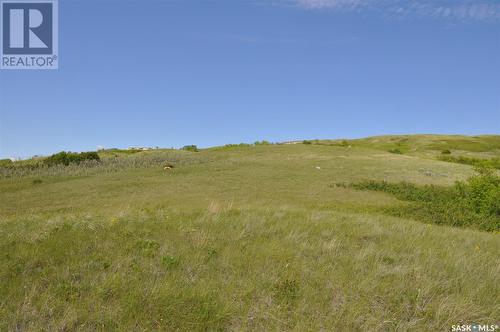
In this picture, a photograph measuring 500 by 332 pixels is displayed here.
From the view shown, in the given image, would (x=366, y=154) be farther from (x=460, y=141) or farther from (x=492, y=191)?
(x=460, y=141)

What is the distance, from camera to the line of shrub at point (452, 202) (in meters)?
16.3

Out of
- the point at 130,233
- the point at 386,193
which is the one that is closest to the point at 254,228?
the point at 130,233

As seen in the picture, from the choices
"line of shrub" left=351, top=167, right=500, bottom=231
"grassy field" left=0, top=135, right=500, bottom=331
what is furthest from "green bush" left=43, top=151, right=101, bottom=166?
"grassy field" left=0, top=135, right=500, bottom=331

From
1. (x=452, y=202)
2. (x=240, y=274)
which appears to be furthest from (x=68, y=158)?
(x=240, y=274)

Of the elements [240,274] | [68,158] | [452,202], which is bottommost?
[452,202]

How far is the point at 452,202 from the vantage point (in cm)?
2159

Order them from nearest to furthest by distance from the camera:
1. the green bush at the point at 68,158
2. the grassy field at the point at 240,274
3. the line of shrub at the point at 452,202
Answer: the grassy field at the point at 240,274, the line of shrub at the point at 452,202, the green bush at the point at 68,158

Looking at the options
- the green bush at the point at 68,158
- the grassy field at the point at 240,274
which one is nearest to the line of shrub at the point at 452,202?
the grassy field at the point at 240,274

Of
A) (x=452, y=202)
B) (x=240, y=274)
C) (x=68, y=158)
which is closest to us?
(x=240, y=274)

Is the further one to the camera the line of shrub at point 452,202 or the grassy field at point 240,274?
the line of shrub at point 452,202

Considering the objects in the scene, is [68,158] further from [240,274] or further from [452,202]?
[240,274]

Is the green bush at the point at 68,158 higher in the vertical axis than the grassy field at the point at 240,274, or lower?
higher

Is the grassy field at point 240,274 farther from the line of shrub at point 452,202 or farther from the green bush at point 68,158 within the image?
the green bush at point 68,158

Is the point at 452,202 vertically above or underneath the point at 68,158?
underneath
